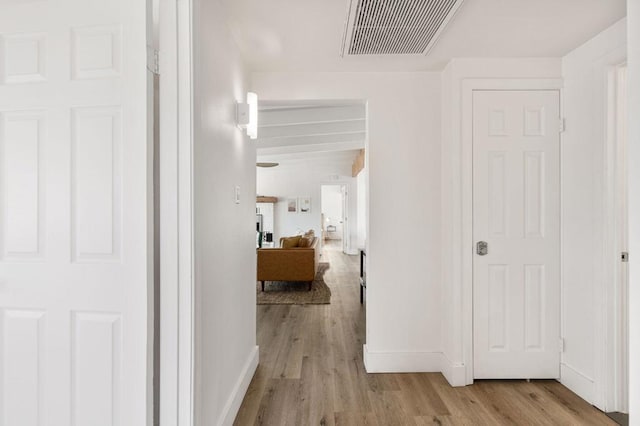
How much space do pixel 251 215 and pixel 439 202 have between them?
151cm

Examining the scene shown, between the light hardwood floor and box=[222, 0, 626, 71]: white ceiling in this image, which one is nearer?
box=[222, 0, 626, 71]: white ceiling

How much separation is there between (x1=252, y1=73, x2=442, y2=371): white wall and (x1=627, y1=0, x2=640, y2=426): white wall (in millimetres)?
1366

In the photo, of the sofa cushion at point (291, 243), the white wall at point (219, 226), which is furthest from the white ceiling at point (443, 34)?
the sofa cushion at point (291, 243)

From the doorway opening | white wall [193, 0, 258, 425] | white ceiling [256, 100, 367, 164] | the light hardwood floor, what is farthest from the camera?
the doorway opening

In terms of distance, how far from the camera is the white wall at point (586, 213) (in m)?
2.09

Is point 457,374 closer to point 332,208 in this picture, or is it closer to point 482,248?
point 482,248

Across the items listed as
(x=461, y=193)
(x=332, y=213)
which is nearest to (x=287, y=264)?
(x=461, y=193)

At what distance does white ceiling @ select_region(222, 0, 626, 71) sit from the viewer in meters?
1.81

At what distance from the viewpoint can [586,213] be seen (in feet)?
7.25
